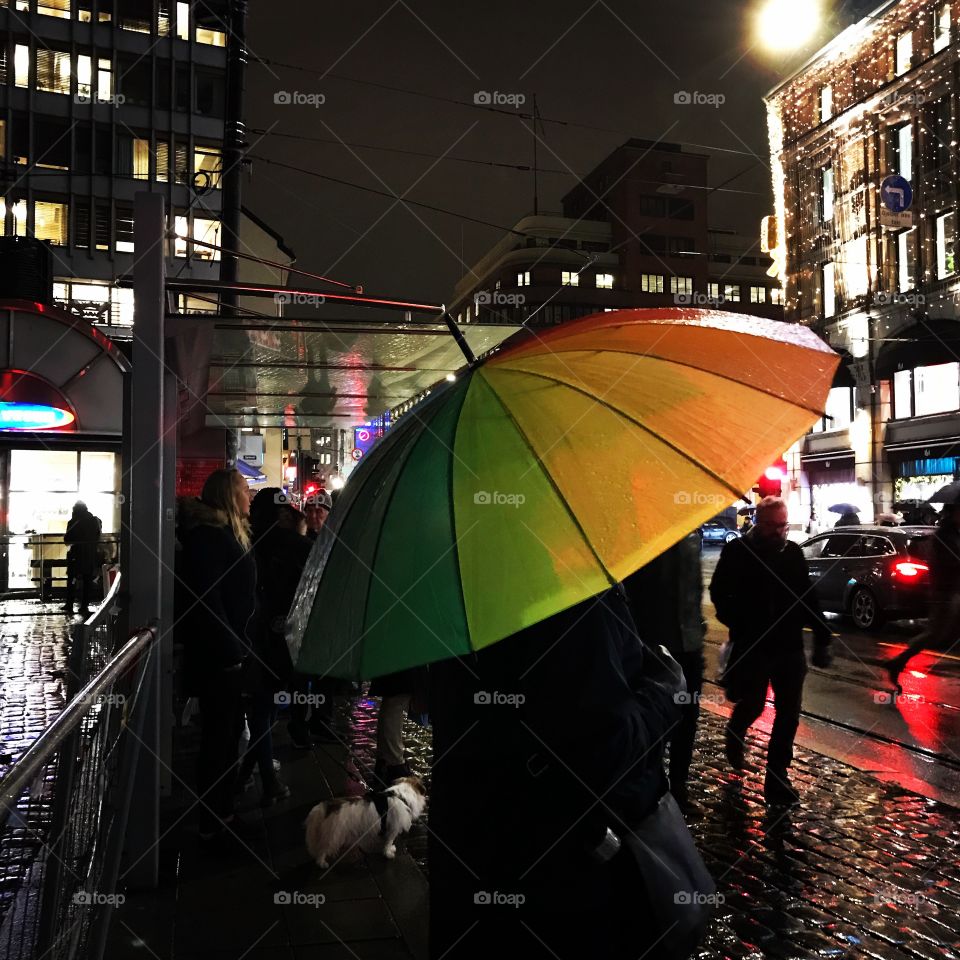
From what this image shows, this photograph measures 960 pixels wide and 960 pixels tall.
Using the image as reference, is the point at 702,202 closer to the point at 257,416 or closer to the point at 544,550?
the point at 257,416

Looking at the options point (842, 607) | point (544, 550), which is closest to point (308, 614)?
point (544, 550)

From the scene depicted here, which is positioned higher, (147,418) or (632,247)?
(632,247)

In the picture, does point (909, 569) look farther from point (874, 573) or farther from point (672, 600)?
point (672, 600)

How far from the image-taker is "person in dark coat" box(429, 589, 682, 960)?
228cm

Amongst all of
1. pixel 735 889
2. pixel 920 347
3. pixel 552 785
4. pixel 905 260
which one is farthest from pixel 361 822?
pixel 905 260

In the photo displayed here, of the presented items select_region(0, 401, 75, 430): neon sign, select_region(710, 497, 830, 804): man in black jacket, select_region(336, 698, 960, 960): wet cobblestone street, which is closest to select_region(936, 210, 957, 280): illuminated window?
select_region(336, 698, 960, 960): wet cobblestone street

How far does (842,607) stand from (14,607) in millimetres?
16620

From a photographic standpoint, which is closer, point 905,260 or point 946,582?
point 946,582

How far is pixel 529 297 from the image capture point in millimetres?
82312

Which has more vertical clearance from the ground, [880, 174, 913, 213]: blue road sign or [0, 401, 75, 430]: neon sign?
[880, 174, 913, 213]: blue road sign

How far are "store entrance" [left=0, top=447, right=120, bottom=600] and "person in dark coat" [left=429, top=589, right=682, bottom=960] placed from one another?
18987 mm

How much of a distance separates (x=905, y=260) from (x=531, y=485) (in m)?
37.5

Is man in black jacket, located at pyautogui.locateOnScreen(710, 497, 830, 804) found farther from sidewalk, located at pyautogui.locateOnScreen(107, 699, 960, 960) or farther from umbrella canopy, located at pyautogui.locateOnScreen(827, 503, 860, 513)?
umbrella canopy, located at pyautogui.locateOnScreen(827, 503, 860, 513)

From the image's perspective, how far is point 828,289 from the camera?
1575 inches
